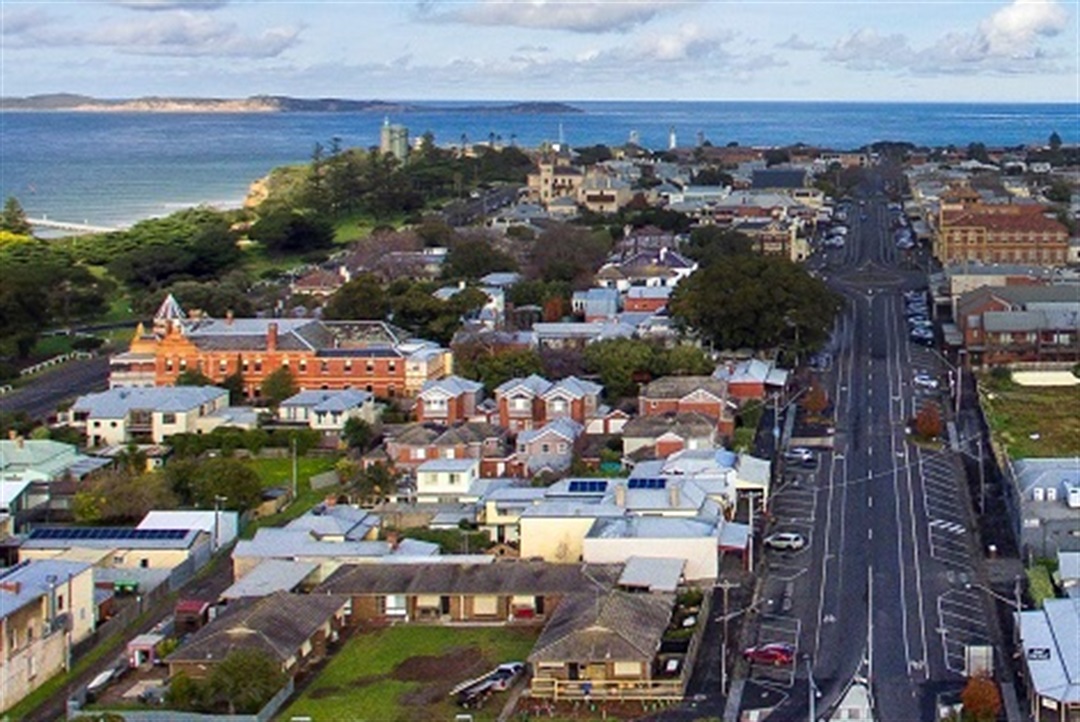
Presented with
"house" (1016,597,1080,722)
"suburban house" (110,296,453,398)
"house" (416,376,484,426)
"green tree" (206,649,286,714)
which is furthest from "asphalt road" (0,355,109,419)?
"house" (1016,597,1080,722)

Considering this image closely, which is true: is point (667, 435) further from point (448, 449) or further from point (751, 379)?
point (751, 379)

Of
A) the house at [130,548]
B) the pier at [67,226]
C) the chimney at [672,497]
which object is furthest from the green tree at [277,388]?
the pier at [67,226]

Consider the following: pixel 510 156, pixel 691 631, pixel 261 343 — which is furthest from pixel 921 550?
pixel 510 156

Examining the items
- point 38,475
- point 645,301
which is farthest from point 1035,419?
point 38,475

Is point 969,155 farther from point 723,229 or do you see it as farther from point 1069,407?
point 1069,407

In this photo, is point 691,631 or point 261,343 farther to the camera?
point 261,343
